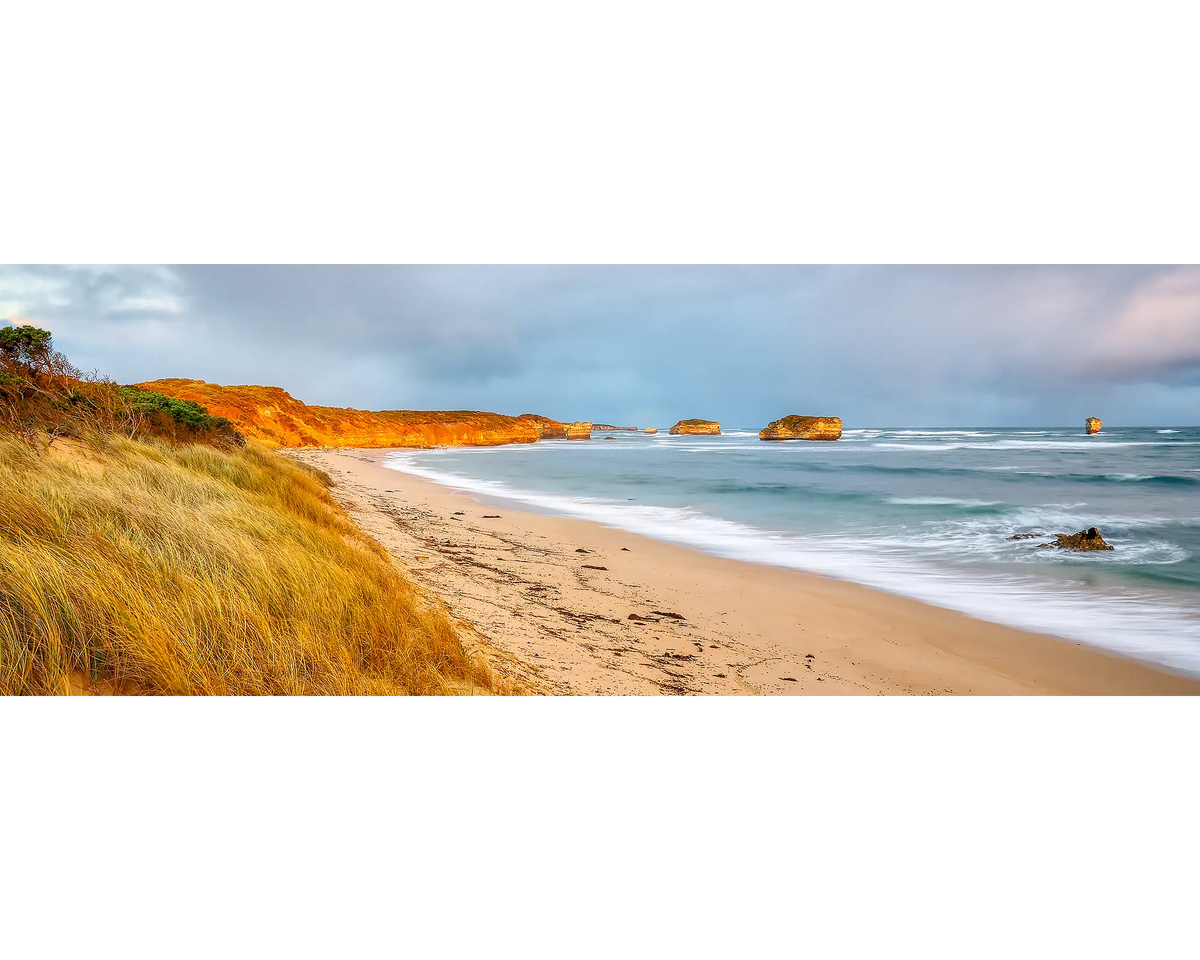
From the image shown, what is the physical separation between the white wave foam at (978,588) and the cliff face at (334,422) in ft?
85.7

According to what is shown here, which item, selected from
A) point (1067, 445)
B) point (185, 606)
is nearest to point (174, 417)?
point (185, 606)

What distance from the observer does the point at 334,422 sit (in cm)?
4166

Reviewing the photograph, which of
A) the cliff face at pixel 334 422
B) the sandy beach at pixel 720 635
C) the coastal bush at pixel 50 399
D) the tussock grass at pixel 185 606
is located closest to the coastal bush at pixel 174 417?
the coastal bush at pixel 50 399

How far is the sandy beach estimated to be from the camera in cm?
343

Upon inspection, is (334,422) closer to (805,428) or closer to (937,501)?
(937,501)

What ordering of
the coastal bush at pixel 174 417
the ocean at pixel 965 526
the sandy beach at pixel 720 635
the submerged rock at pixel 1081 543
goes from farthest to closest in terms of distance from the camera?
1. the coastal bush at pixel 174 417
2. the submerged rock at pixel 1081 543
3. the ocean at pixel 965 526
4. the sandy beach at pixel 720 635

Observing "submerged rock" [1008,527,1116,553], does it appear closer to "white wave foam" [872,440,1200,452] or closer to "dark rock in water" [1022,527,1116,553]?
"dark rock in water" [1022,527,1116,553]

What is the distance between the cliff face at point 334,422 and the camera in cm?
2962

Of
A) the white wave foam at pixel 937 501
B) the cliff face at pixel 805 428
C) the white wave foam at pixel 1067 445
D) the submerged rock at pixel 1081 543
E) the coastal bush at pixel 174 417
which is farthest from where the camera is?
the cliff face at pixel 805 428

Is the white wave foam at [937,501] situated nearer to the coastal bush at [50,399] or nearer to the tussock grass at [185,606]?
the tussock grass at [185,606]

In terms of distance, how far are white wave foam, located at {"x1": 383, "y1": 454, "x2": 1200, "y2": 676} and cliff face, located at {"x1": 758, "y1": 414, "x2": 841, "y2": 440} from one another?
56.8 meters

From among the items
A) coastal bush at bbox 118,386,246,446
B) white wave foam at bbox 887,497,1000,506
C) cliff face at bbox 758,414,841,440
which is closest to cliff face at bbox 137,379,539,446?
coastal bush at bbox 118,386,246,446
